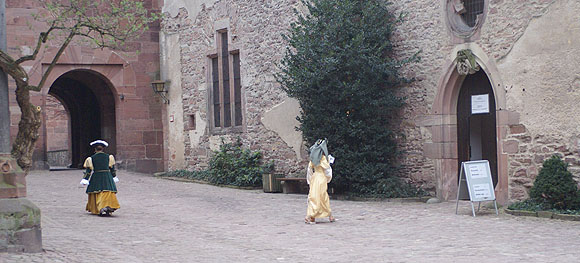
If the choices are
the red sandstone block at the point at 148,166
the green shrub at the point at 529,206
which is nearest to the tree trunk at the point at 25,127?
the green shrub at the point at 529,206

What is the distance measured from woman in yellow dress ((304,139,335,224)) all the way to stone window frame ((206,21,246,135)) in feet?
23.6

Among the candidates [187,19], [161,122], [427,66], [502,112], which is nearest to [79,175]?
[161,122]

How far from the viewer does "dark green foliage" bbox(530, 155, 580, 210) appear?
409 inches

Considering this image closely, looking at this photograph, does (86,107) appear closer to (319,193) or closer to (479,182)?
(319,193)

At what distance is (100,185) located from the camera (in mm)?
11602

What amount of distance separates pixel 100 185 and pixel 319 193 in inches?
142

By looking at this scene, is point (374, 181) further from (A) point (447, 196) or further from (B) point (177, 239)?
(B) point (177, 239)

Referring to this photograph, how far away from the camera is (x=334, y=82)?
13742mm

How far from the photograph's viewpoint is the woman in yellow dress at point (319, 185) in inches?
420

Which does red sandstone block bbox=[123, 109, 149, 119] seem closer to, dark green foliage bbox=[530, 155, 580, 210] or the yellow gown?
the yellow gown

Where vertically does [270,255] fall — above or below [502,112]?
below

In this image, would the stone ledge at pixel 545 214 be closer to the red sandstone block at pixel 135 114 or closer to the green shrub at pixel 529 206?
the green shrub at pixel 529 206

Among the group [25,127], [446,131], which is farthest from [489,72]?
[25,127]

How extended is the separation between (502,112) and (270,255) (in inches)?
224
